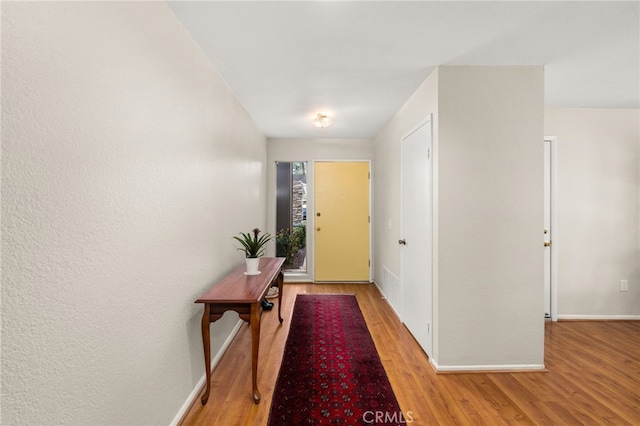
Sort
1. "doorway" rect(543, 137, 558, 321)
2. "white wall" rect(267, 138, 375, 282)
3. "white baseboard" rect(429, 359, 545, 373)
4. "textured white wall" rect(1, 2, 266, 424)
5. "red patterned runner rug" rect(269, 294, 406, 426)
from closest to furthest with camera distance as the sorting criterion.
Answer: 1. "textured white wall" rect(1, 2, 266, 424)
2. "red patterned runner rug" rect(269, 294, 406, 426)
3. "white baseboard" rect(429, 359, 545, 373)
4. "doorway" rect(543, 137, 558, 321)
5. "white wall" rect(267, 138, 375, 282)

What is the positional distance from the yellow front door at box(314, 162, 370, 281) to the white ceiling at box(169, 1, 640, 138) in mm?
1874

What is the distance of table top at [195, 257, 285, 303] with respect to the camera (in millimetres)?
1760

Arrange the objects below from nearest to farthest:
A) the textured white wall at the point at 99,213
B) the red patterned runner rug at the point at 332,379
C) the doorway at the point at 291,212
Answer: the textured white wall at the point at 99,213 < the red patterned runner rug at the point at 332,379 < the doorway at the point at 291,212

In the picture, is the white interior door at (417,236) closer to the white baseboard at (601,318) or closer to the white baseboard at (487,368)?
the white baseboard at (487,368)

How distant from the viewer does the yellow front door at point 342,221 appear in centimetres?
475

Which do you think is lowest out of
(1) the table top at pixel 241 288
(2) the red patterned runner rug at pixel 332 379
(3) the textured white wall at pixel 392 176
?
(2) the red patterned runner rug at pixel 332 379

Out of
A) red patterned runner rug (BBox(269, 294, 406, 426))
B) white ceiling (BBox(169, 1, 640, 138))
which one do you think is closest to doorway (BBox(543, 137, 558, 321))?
white ceiling (BBox(169, 1, 640, 138))

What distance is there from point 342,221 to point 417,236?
83.9 inches

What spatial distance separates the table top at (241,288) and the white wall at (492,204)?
54.1 inches

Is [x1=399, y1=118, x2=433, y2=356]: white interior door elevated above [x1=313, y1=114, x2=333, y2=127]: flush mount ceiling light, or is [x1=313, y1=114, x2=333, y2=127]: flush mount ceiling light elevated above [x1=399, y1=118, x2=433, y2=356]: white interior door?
[x1=313, y1=114, x2=333, y2=127]: flush mount ceiling light

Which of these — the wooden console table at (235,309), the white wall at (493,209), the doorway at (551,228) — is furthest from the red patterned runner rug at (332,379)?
the doorway at (551,228)

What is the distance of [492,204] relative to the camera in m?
2.24

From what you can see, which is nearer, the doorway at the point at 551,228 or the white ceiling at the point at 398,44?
the white ceiling at the point at 398,44

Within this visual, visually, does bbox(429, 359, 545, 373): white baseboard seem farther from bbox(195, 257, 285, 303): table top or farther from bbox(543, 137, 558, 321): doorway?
bbox(195, 257, 285, 303): table top
